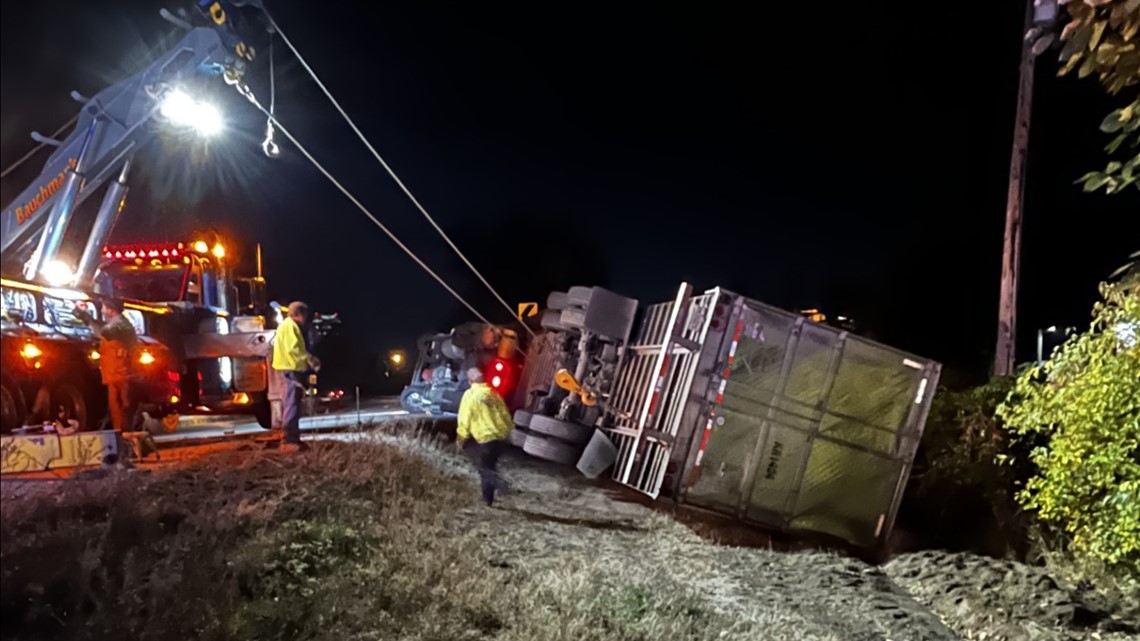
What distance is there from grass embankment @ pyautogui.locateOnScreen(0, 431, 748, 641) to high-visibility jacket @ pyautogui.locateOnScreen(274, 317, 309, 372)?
49.9 inches

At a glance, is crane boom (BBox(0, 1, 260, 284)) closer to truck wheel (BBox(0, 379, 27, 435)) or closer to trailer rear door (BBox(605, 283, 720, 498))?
truck wheel (BBox(0, 379, 27, 435))

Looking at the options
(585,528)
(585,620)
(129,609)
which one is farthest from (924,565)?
(129,609)

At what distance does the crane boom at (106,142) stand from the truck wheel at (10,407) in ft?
3.40

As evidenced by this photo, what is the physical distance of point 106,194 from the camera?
5.06 m

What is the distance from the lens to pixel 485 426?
745 cm

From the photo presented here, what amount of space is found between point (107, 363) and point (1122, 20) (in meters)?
4.31

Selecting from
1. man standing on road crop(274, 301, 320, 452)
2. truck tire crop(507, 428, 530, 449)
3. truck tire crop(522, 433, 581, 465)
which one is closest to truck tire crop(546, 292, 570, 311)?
truck tire crop(507, 428, 530, 449)

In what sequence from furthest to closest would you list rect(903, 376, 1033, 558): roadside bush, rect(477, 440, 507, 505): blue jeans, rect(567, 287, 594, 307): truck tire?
1. rect(567, 287, 594, 307): truck tire
2. rect(903, 376, 1033, 558): roadside bush
3. rect(477, 440, 507, 505): blue jeans

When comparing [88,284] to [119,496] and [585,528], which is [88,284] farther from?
[585,528]

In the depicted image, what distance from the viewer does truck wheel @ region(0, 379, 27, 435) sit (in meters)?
2.66

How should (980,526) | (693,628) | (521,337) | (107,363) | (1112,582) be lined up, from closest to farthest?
(107,363), (693,628), (1112,582), (980,526), (521,337)

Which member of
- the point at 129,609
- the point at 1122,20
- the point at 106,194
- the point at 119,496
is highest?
the point at 1122,20

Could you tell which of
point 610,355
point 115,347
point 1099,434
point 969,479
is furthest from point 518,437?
point 115,347

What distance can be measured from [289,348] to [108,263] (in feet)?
7.75
